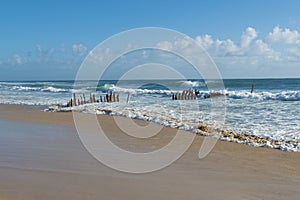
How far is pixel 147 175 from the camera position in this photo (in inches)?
183

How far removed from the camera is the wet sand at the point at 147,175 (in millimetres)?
3814

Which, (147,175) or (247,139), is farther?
(247,139)

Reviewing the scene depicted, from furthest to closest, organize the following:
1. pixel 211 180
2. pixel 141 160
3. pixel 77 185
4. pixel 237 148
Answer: pixel 237 148 → pixel 141 160 → pixel 211 180 → pixel 77 185

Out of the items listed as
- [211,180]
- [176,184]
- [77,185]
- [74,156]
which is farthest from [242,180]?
[74,156]

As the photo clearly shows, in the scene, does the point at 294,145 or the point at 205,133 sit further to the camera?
the point at 205,133

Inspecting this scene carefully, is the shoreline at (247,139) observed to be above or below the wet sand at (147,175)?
above

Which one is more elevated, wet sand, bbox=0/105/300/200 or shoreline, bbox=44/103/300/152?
shoreline, bbox=44/103/300/152

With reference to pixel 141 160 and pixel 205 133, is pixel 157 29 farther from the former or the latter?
pixel 205 133

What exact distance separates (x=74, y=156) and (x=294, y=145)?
501 cm

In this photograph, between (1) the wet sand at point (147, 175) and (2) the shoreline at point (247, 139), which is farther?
(2) the shoreline at point (247, 139)

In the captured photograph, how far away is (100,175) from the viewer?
4.50 m

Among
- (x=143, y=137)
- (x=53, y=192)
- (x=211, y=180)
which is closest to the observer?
(x=53, y=192)

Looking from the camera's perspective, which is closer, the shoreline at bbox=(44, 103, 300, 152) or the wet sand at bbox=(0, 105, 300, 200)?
the wet sand at bbox=(0, 105, 300, 200)

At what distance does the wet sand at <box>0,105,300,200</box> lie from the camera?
12.5 feet
